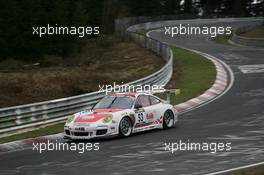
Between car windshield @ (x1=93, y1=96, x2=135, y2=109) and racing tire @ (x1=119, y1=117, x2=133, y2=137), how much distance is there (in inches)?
23.0

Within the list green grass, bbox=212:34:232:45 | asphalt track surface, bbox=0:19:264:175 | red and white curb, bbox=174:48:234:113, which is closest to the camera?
asphalt track surface, bbox=0:19:264:175

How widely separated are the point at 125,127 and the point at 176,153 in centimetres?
383

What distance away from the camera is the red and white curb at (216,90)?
23809 millimetres

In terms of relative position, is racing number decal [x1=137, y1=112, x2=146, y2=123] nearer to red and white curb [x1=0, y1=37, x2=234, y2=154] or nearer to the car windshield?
the car windshield

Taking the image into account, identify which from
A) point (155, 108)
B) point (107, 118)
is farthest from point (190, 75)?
point (107, 118)

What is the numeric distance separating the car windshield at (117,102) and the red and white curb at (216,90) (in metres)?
4.86

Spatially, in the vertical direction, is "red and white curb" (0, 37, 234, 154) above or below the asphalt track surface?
below

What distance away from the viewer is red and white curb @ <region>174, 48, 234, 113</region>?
78.1 ft

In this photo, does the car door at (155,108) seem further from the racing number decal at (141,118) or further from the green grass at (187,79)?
the green grass at (187,79)

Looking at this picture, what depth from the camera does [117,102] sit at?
18203 mm

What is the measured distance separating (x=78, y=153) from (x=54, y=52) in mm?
37852

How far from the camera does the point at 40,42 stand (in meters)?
50.3

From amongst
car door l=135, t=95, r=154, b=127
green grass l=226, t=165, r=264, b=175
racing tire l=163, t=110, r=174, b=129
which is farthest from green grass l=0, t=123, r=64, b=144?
green grass l=226, t=165, r=264, b=175

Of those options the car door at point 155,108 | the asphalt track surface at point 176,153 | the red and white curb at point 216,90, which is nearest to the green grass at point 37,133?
the asphalt track surface at point 176,153
